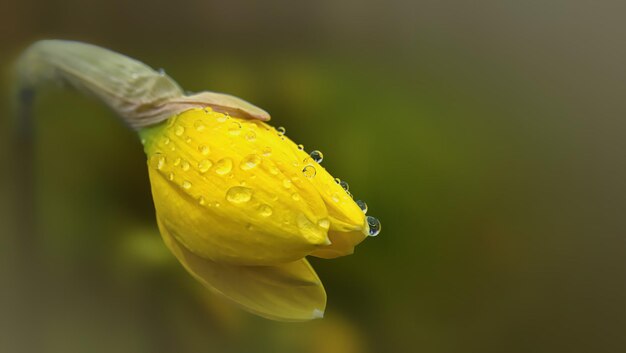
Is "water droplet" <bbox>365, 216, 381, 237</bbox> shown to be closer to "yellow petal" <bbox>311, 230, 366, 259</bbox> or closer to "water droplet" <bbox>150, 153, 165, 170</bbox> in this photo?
"yellow petal" <bbox>311, 230, 366, 259</bbox>

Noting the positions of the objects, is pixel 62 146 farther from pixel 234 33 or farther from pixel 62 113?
pixel 234 33

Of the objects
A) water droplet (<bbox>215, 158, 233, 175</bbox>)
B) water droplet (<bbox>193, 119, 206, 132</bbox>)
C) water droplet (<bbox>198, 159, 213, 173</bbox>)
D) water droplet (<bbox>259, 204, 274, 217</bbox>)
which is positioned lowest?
water droplet (<bbox>259, 204, 274, 217</bbox>)

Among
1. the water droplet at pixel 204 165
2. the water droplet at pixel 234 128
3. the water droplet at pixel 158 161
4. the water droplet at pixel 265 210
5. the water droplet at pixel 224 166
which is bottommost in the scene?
the water droplet at pixel 158 161

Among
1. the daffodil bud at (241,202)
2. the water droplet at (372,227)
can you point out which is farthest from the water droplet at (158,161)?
the water droplet at (372,227)

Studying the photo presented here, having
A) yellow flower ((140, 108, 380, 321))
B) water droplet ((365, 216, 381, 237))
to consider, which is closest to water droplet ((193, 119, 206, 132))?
yellow flower ((140, 108, 380, 321))

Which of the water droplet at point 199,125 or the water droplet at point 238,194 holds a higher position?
the water droplet at point 199,125

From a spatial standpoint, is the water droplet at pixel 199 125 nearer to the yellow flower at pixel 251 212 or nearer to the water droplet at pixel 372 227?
the yellow flower at pixel 251 212
